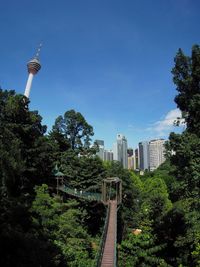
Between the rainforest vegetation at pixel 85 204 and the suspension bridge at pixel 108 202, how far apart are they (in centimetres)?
144

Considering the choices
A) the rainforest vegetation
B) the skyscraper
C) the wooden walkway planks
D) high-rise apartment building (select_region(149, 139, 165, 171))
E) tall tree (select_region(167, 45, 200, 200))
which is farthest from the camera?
high-rise apartment building (select_region(149, 139, 165, 171))

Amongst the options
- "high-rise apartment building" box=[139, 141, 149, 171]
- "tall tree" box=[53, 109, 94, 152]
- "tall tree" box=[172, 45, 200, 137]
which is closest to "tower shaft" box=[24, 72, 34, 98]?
"tall tree" box=[53, 109, 94, 152]

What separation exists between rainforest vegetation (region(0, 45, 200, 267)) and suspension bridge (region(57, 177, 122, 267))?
1439 millimetres

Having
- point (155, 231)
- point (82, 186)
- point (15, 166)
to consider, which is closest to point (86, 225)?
point (82, 186)

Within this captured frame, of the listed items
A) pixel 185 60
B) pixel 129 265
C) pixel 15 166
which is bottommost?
pixel 129 265

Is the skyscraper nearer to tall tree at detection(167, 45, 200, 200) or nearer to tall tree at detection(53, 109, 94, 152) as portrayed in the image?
tall tree at detection(53, 109, 94, 152)

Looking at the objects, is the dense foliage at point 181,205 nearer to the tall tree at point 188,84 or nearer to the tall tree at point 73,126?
the tall tree at point 188,84

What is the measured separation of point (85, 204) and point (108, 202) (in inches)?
143

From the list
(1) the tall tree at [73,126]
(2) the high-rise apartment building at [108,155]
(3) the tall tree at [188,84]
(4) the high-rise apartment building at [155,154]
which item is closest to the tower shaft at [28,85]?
(1) the tall tree at [73,126]

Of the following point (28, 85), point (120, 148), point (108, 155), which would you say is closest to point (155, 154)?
point (120, 148)

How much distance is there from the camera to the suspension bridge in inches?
690

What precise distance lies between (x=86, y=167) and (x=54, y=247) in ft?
56.5

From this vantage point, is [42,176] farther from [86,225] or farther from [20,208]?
[20,208]

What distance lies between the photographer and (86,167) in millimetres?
34281
